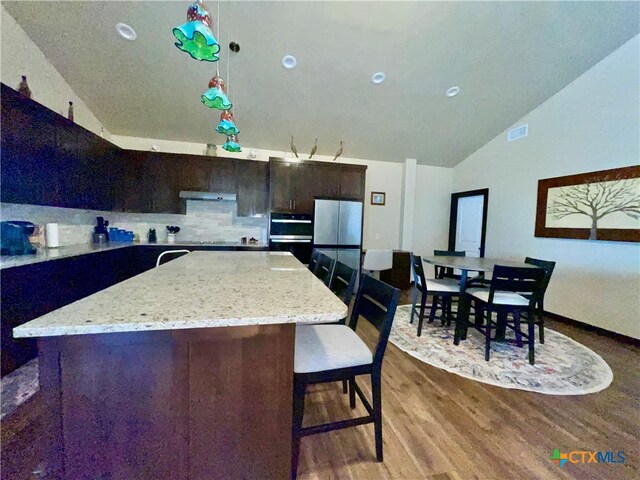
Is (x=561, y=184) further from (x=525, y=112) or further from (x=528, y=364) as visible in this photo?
(x=528, y=364)

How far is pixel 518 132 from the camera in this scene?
4.20 metres

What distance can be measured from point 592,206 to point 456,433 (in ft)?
11.3

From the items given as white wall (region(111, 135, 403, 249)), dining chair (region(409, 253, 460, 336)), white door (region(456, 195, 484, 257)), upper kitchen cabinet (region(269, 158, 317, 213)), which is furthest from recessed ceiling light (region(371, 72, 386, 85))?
white door (region(456, 195, 484, 257))

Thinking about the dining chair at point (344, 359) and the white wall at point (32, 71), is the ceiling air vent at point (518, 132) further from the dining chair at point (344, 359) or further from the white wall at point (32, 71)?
the white wall at point (32, 71)

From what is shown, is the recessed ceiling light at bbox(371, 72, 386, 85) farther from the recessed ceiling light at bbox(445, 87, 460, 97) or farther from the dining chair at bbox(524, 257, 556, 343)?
the dining chair at bbox(524, 257, 556, 343)

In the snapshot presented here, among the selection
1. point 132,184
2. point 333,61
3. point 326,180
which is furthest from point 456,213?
point 132,184

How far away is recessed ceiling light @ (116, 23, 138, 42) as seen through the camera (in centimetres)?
264

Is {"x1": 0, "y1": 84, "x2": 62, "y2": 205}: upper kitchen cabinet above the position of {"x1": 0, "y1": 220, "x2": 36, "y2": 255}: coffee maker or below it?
above

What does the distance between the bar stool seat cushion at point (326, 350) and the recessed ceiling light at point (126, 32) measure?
3.43 meters

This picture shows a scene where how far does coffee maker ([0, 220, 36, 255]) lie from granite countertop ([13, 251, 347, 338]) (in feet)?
6.34

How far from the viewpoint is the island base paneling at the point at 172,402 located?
32.6 inches

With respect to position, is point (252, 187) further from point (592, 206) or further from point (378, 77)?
point (592, 206)

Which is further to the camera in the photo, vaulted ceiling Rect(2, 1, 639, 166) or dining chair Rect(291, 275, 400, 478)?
vaulted ceiling Rect(2, 1, 639, 166)

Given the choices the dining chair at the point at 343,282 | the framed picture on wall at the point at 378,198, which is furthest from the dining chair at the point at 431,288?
the framed picture on wall at the point at 378,198
